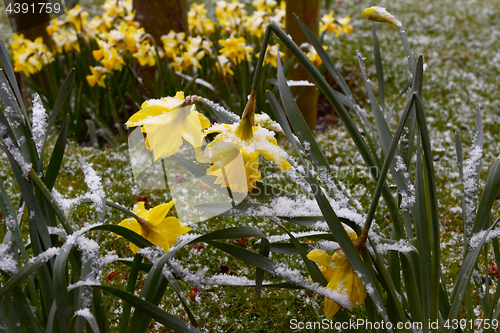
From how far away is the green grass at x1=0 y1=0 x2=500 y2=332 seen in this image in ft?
4.39

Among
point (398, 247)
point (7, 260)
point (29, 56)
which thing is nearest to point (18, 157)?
point (7, 260)

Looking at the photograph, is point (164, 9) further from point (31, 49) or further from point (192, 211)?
point (192, 211)

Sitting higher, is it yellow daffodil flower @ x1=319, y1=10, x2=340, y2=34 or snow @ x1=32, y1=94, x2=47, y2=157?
yellow daffodil flower @ x1=319, y1=10, x2=340, y2=34

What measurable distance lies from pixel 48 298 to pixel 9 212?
20 cm

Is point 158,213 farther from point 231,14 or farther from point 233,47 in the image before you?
point 231,14

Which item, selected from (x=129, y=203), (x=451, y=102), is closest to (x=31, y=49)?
(x=129, y=203)

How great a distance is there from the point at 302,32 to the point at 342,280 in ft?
8.16

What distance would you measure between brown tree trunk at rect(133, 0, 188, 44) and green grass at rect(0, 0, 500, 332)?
1245 millimetres

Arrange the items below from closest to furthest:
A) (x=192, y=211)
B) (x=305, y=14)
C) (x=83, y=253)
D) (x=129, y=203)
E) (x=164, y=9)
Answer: (x=83, y=253), (x=192, y=211), (x=129, y=203), (x=305, y=14), (x=164, y=9)

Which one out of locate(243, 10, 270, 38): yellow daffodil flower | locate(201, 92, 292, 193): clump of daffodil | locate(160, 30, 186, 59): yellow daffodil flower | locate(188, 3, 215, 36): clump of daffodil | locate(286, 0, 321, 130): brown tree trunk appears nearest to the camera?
locate(201, 92, 292, 193): clump of daffodil

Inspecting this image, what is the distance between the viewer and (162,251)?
2.99 feet

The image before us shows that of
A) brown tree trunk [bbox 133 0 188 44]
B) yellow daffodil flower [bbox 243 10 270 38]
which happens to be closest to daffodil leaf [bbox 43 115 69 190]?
yellow daffodil flower [bbox 243 10 270 38]

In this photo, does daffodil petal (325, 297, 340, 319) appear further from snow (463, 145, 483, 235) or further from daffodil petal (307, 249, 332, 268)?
snow (463, 145, 483, 235)

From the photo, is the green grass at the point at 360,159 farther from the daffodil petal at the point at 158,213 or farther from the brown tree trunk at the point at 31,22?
the brown tree trunk at the point at 31,22
